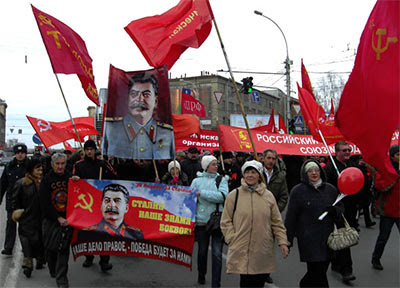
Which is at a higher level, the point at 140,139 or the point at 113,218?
the point at 140,139

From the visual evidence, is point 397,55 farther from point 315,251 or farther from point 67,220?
point 67,220

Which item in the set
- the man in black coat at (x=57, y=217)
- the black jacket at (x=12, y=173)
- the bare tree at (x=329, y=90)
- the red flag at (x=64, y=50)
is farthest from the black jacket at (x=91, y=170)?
the bare tree at (x=329, y=90)

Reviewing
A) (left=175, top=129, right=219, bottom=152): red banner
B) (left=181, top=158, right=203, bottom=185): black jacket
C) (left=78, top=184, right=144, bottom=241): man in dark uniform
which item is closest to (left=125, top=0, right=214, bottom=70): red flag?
(left=181, top=158, right=203, bottom=185): black jacket

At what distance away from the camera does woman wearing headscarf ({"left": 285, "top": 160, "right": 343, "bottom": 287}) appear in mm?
4426

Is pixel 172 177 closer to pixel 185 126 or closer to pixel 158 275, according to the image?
pixel 158 275

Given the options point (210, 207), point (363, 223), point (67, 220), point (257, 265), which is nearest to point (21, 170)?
point (67, 220)

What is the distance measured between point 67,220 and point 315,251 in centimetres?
312

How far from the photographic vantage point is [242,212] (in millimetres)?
4148

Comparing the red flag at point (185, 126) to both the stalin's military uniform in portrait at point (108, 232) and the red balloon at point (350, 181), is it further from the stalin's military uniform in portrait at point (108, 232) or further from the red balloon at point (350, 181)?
the red balloon at point (350, 181)

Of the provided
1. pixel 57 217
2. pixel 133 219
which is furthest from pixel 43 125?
pixel 133 219

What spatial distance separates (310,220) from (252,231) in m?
0.77

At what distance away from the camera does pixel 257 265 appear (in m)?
4.05

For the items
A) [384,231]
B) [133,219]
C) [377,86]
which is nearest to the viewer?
[377,86]

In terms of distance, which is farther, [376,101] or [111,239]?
[111,239]
